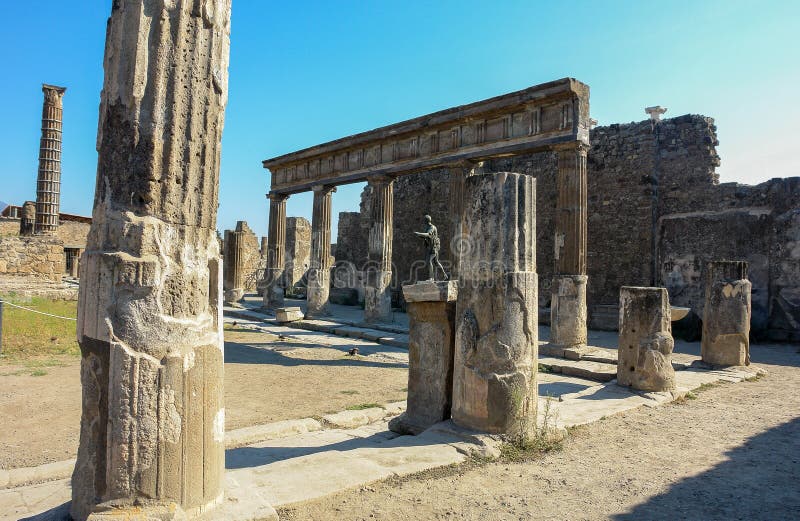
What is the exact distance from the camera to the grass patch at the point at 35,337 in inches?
313

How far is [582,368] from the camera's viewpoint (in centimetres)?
805

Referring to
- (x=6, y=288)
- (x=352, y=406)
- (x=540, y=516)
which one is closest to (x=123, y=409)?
(x=540, y=516)

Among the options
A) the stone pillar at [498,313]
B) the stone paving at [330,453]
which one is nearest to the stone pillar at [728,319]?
the stone paving at [330,453]

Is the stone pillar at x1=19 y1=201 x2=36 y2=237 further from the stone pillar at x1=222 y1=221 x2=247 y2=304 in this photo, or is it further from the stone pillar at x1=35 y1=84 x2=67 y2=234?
the stone pillar at x1=222 y1=221 x2=247 y2=304

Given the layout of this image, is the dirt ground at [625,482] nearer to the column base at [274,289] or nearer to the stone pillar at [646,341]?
the stone pillar at [646,341]

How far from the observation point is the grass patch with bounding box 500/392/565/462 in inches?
159

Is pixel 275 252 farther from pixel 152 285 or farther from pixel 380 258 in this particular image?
pixel 152 285

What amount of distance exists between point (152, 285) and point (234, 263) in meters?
19.0

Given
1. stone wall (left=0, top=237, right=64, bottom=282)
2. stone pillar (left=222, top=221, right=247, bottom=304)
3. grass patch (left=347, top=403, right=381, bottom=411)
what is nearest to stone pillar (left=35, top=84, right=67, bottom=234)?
stone wall (left=0, top=237, right=64, bottom=282)

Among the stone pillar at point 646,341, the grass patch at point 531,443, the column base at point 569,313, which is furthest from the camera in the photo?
the column base at point 569,313

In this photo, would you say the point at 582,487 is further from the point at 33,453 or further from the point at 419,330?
the point at 33,453

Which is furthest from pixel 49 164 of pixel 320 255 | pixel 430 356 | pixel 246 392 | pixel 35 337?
pixel 430 356

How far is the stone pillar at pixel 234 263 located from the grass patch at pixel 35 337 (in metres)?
7.12

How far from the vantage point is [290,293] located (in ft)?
70.4
